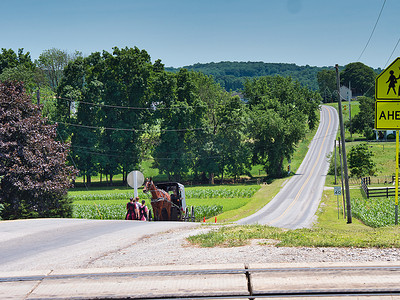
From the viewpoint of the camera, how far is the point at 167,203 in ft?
81.8

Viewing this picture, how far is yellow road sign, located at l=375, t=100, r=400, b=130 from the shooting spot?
17.4 meters

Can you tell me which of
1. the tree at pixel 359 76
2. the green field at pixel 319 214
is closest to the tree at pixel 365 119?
the green field at pixel 319 214

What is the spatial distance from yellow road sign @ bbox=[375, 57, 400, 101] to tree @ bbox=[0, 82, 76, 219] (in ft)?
64.8

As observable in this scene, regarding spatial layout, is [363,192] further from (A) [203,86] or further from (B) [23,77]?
(B) [23,77]

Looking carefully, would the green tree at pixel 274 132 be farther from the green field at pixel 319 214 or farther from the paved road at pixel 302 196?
the green field at pixel 319 214

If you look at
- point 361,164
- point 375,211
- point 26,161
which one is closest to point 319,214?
point 375,211

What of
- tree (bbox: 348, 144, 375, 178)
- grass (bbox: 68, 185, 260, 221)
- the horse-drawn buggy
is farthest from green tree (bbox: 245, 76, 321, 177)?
the horse-drawn buggy

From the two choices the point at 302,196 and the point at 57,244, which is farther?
the point at 302,196

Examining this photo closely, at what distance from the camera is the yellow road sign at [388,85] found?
56.4 ft

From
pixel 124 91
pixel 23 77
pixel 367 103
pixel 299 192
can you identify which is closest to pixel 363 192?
pixel 299 192

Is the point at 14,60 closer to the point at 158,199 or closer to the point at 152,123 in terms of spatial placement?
the point at 152,123

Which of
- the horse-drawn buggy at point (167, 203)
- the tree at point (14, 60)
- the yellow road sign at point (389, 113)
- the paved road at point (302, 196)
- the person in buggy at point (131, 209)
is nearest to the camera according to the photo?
the yellow road sign at point (389, 113)

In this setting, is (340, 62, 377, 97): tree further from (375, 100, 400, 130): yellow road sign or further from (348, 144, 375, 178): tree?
(375, 100, 400, 130): yellow road sign

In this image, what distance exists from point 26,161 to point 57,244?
48.8 feet
